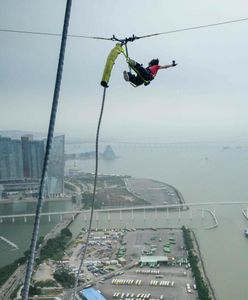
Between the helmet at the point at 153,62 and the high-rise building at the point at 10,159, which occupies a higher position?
the high-rise building at the point at 10,159

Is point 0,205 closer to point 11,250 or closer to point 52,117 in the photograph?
point 11,250

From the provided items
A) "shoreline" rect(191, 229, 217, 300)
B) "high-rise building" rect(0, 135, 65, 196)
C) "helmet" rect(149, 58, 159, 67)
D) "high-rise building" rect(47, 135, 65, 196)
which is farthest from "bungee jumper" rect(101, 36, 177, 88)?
"high-rise building" rect(47, 135, 65, 196)

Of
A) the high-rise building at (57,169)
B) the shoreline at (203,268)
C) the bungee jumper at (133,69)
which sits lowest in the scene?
the shoreline at (203,268)

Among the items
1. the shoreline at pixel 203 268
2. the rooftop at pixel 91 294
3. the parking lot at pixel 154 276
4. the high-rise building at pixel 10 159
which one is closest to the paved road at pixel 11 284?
the rooftop at pixel 91 294

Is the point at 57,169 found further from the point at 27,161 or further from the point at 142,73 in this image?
the point at 142,73

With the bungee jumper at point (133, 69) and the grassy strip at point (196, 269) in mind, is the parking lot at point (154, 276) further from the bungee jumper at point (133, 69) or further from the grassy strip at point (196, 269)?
the bungee jumper at point (133, 69)

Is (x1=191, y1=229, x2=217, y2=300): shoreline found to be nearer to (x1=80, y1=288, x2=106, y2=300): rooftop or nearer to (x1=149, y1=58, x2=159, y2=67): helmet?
(x1=80, y1=288, x2=106, y2=300): rooftop
